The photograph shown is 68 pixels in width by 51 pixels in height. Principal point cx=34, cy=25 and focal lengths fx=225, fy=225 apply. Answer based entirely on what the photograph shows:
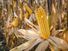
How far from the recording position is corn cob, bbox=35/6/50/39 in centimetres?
99

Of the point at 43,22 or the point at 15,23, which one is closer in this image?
the point at 43,22

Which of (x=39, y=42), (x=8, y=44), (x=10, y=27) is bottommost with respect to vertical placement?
(x=8, y=44)

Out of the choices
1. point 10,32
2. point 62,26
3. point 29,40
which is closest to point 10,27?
point 10,32

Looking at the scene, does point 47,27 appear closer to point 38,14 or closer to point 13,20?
point 38,14

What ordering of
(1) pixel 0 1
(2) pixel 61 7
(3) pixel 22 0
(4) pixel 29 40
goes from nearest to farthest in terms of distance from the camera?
1. (2) pixel 61 7
2. (4) pixel 29 40
3. (3) pixel 22 0
4. (1) pixel 0 1

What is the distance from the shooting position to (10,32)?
1.65 metres

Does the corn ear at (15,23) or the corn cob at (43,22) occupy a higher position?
the corn cob at (43,22)

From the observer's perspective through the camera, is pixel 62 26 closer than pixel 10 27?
Yes

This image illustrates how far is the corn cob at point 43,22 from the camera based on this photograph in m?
0.99

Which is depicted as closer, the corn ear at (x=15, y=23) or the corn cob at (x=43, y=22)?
the corn cob at (x=43, y=22)

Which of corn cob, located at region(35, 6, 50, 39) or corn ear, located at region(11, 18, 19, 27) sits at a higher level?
corn cob, located at region(35, 6, 50, 39)

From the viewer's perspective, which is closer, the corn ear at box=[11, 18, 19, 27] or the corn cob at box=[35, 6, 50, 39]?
the corn cob at box=[35, 6, 50, 39]

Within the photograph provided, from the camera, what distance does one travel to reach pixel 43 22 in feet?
3.32

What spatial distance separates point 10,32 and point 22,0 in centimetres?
25
